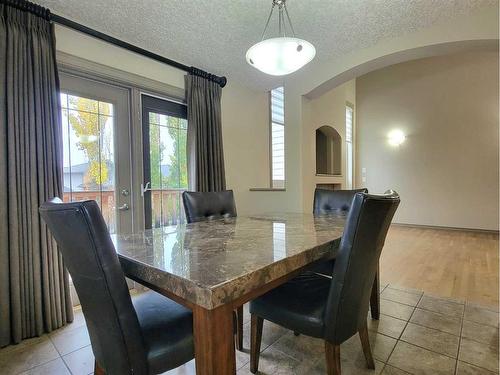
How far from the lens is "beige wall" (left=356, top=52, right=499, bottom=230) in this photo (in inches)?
190

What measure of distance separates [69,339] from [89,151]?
4.70 feet

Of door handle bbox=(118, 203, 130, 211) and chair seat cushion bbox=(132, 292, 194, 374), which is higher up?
door handle bbox=(118, 203, 130, 211)

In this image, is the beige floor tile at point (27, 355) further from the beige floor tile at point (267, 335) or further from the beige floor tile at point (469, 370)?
the beige floor tile at point (469, 370)

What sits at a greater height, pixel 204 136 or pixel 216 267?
pixel 204 136

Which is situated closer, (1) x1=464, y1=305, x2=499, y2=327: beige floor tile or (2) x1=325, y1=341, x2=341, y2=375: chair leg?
(2) x1=325, y1=341, x2=341, y2=375: chair leg

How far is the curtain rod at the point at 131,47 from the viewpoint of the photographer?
2086 mm

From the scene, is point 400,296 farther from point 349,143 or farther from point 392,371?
point 349,143

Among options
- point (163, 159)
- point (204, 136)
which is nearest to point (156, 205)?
point (163, 159)

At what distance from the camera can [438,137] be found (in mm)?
5277

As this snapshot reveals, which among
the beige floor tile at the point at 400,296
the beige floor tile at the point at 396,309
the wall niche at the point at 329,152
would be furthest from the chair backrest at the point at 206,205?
the wall niche at the point at 329,152

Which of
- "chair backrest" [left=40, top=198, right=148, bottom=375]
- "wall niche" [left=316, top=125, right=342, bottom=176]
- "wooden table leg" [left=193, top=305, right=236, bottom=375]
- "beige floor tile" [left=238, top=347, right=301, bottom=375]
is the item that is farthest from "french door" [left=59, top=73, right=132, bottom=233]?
"wall niche" [left=316, top=125, right=342, bottom=176]

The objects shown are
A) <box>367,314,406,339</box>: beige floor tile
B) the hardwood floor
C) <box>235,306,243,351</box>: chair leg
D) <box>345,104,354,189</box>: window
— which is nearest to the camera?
<box>235,306,243,351</box>: chair leg

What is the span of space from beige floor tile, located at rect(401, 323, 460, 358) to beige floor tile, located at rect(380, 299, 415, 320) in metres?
0.16

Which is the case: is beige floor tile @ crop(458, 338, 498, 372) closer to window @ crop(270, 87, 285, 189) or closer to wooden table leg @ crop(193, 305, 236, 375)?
wooden table leg @ crop(193, 305, 236, 375)
